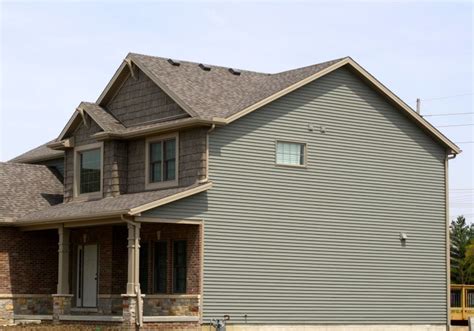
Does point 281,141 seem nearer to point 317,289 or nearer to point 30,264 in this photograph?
point 317,289

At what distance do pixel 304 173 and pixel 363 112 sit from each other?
145 inches

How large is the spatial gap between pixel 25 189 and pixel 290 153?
1124cm

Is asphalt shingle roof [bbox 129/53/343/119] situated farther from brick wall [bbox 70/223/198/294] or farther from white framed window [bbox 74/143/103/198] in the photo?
brick wall [bbox 70/223/198/294]

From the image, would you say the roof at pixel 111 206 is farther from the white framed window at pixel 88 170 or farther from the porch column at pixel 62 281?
the porch column at pixel 62 281

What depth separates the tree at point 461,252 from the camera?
330 feet

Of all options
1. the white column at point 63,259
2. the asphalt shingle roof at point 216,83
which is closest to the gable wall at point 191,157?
the asphalt shingle roof at point 216,83

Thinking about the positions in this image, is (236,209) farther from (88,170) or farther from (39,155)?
(39,155)

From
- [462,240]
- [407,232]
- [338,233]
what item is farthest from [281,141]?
[462,240]

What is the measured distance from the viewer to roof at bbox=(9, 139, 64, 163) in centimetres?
4426

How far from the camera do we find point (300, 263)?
3603 cm

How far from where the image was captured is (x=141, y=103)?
37688 millimetres

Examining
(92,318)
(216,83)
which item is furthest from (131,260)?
(216,83)

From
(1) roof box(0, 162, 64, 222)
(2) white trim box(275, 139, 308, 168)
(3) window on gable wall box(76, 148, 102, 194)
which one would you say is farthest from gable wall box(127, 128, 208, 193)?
(1) roof box(0, 162, 64, 222)

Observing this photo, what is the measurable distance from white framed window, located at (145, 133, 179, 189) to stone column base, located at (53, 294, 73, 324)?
4774 mm
